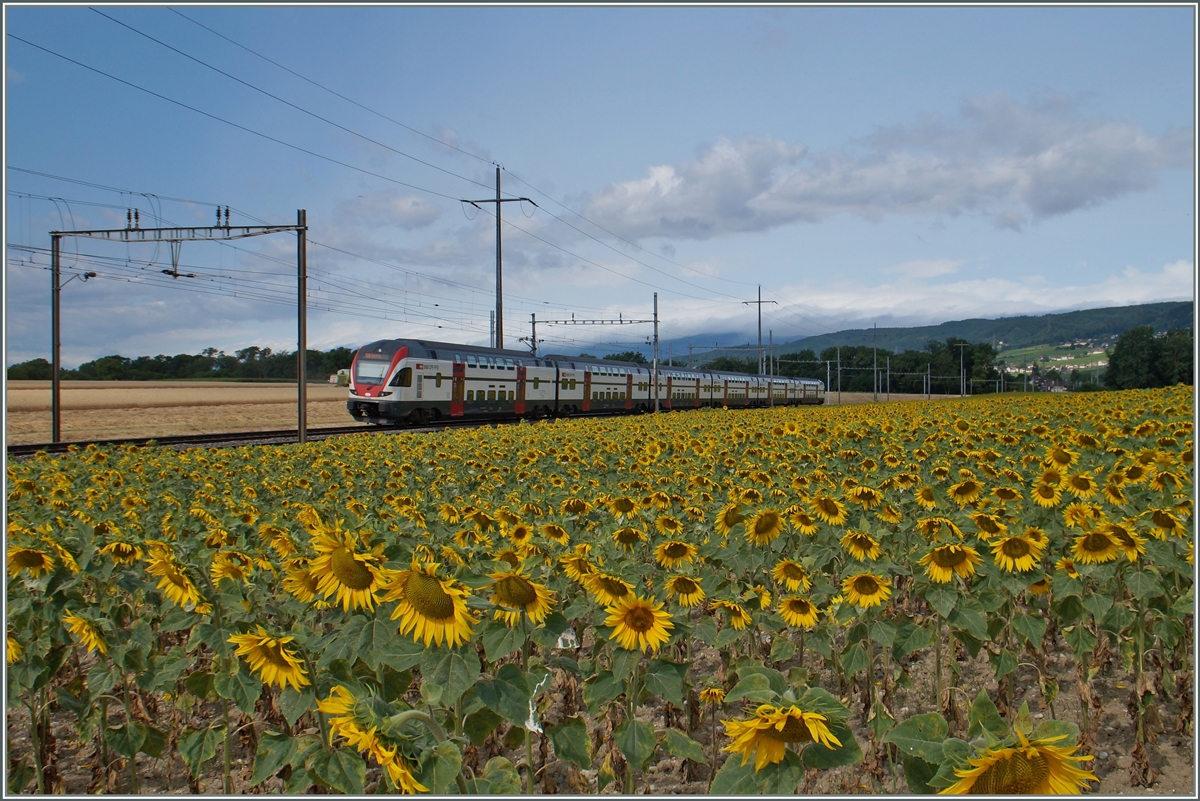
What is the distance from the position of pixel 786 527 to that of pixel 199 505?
16.1 feet

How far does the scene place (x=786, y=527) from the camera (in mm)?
4770

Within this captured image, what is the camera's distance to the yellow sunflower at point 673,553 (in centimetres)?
406

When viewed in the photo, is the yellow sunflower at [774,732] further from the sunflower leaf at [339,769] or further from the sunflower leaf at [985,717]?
the sunflower leaf at [339,769]

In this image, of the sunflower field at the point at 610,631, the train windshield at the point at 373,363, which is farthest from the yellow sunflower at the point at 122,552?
the train windshield at the point at 373,363

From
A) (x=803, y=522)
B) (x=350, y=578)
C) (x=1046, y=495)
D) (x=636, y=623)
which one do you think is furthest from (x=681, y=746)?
(x=1046, y=495)

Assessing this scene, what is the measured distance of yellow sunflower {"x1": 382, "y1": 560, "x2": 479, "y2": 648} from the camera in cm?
244

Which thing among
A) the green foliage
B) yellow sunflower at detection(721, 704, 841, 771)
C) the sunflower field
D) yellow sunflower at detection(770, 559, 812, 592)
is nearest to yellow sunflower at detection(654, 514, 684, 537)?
the sunflower field

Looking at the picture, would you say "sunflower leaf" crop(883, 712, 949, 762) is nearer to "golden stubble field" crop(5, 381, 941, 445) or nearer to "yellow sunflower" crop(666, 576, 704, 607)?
"yellow sunflower" crop(666, 576, 704, 607)

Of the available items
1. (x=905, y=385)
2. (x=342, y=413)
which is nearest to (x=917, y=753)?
(x=342, y=413)

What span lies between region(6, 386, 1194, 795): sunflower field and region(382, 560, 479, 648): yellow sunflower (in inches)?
0.4

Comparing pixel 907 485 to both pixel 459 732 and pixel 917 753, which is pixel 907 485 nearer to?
pixel 917 753

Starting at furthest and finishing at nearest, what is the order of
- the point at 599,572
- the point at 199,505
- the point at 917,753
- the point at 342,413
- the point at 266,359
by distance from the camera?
the point at 266,359 < the point at 342,413 < the point at 199,505 < the point at 599,572 < the point at 917,753

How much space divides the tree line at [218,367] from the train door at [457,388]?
53.7 meters

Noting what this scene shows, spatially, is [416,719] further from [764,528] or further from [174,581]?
[764,528]
